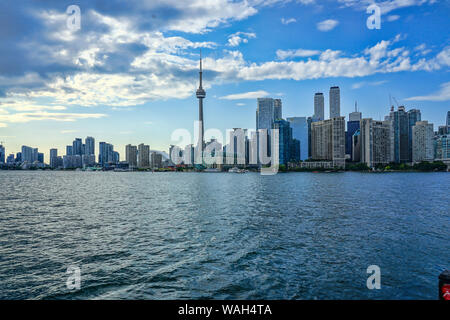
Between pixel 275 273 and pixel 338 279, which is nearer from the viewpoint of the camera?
pixel 338 279

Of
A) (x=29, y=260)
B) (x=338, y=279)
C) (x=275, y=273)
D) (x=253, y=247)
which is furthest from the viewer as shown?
(x=253, y=247)

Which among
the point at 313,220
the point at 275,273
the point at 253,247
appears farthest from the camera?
the point at 313,220

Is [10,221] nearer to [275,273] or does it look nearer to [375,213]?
[275,273]

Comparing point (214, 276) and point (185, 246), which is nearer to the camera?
point (214, 276)

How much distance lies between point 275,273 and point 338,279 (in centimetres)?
378

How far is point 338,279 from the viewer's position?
→ 17.8m

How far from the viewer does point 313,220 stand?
36906 mm
